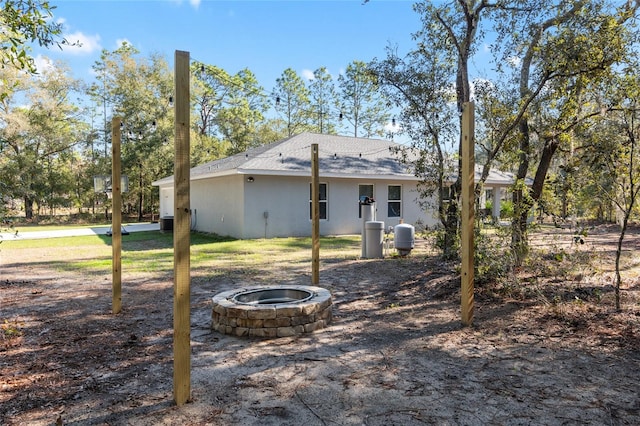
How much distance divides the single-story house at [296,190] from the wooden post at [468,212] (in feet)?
25.4

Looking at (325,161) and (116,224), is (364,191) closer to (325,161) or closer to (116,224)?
(325,161)

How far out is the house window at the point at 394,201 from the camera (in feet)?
53.5

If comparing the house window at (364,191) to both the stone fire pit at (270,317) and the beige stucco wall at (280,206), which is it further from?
the stone fire pit at (270,317)

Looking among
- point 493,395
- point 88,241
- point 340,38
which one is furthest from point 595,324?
point 88,241

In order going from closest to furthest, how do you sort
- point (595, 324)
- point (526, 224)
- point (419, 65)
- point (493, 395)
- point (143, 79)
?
point (493, 395)
point (595, 324)
point (526, 224)
point (419, 65)
point (143, 79)

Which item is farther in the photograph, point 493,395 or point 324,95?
point 324,95

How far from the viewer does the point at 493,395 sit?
297 centimetres

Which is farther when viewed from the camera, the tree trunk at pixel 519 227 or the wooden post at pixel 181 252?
the tree trunk at pixel 519 227

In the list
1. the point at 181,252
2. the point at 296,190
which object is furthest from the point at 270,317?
the point at 296,190

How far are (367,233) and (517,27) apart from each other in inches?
197

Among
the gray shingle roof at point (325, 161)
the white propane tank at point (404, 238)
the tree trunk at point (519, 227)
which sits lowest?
the white propane tank at point (404, 238)

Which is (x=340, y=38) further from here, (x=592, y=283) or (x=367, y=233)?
(x=592, y=283)

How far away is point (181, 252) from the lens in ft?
9.37

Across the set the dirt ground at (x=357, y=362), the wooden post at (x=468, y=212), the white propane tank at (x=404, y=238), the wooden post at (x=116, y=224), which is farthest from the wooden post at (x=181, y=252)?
the white propane tank at (x=404, y=238)
